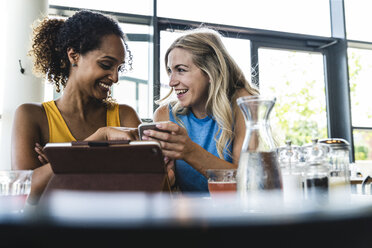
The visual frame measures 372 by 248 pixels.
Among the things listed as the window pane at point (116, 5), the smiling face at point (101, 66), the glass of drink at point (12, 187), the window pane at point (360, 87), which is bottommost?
the glass of drink at point (12, 187)

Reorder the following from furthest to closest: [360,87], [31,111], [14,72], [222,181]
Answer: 1. [360,87]
2. [14,72]
3. [31,111]
4. [222,181]

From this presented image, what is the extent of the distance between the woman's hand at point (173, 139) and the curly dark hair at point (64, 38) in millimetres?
761

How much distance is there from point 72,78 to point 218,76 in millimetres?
735

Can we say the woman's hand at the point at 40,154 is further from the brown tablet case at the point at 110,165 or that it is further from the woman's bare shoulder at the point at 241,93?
the woman's bare shoulder at the point at 241,93

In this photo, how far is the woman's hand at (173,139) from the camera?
1.06 m

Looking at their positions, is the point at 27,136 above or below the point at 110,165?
above

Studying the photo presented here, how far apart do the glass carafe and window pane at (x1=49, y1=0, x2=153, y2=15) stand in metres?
3.66

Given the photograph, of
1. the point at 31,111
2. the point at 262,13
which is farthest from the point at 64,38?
the point at 262,13

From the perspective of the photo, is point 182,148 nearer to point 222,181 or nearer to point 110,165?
point 222,181

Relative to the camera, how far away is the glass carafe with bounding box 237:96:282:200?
0.64 meters

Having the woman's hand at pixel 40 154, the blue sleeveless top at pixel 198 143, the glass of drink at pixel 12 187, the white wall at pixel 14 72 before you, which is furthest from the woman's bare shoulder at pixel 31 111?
the white wall at pixel 14 72

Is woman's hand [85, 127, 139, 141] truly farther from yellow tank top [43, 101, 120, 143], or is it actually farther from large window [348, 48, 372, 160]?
large window [348, 48, 372, 160]

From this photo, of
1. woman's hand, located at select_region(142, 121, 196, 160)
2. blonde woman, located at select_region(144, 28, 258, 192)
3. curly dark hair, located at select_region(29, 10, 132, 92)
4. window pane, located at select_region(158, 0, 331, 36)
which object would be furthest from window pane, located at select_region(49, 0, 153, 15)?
woman's hand, located at select_region(142, 121, 196, 160)

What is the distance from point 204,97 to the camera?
186cm
